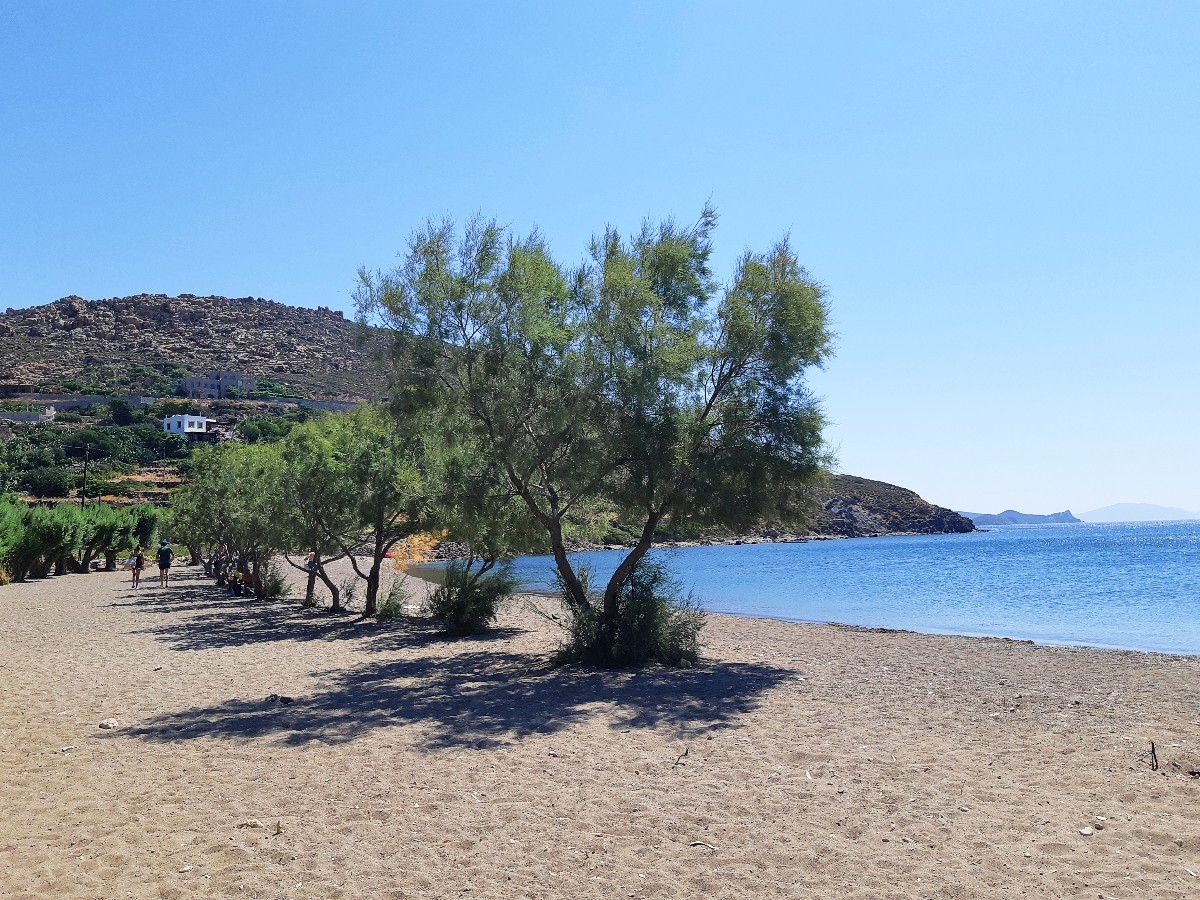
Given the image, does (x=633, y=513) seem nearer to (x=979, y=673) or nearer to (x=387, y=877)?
(x=979, y=673)

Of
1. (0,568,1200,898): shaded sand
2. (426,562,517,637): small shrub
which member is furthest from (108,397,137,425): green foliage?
(0,568,1200,898): shaded sand

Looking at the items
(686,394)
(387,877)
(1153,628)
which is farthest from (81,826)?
(1153,628)

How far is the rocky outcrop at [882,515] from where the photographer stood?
130 m

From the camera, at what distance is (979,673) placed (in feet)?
46.9

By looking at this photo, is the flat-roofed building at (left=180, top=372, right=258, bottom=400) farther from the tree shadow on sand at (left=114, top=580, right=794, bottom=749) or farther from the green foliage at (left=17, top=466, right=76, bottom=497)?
the tree shadow on sand at (left=114, top=580, right=794, bottom=749)

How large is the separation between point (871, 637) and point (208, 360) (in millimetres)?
116596

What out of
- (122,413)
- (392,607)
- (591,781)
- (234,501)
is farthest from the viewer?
(122,413)

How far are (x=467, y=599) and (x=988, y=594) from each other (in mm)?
28442

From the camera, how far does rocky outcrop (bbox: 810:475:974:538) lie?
130125 mm

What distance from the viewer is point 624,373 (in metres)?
13.2

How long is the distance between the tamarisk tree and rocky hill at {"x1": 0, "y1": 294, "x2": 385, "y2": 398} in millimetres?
87347

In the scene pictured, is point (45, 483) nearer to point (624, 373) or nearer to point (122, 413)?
point (122, 413)

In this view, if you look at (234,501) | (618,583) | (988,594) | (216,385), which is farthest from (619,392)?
(216,385)

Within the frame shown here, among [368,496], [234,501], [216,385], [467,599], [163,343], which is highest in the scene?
[163,343]
